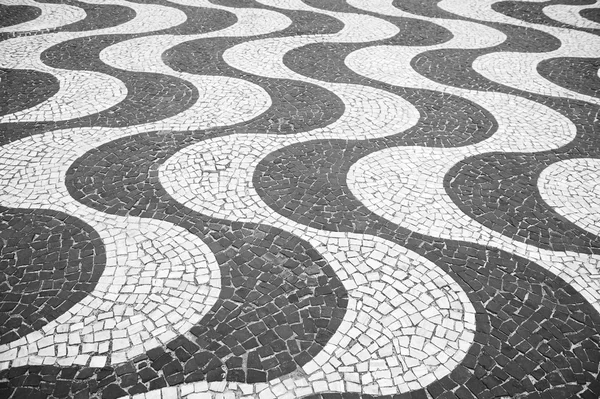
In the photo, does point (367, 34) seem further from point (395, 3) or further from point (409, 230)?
point (409, 230)

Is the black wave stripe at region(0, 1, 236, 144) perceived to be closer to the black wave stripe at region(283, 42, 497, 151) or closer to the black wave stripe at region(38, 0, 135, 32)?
the black wave stripe at region(38, 0, 135, 32)

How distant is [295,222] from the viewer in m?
4.66

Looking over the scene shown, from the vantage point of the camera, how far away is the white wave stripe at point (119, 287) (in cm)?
337

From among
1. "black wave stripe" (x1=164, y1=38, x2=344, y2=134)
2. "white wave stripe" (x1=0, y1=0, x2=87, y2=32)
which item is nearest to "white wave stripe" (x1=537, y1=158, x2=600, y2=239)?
"black wave stripe" (x1=164, y1=38, x2=344, y2=134)

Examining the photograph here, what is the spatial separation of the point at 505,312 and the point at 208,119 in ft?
14.2

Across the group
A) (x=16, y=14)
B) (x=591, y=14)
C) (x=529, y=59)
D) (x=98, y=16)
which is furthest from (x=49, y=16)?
(x=591, y=14)

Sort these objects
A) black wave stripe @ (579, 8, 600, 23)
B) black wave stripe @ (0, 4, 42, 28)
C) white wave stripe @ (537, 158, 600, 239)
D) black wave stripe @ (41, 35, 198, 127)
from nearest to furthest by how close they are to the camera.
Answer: white wave stripe @ (537, 158, 600, 239) < black wave stripe @ (41, 35, 198, 127) < black wave stripe @ (0, 4, 42, 28) < black wave stripe @ (579, 8, 600, 23)

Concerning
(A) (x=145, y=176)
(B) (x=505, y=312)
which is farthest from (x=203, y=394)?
(A) (x=145, y=176)

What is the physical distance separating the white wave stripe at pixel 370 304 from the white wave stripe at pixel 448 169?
61 centimetres

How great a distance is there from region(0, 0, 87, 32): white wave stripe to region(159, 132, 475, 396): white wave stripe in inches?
245

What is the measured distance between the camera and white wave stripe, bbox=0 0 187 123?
20.8 feet

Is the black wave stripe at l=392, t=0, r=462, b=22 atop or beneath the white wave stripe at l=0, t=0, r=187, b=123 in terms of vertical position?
atop

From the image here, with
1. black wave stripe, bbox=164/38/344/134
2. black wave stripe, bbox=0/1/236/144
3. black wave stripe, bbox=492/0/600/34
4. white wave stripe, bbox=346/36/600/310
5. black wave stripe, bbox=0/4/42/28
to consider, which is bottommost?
black wave stripe, bbox=0/4/42/28

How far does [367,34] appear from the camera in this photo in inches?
378
